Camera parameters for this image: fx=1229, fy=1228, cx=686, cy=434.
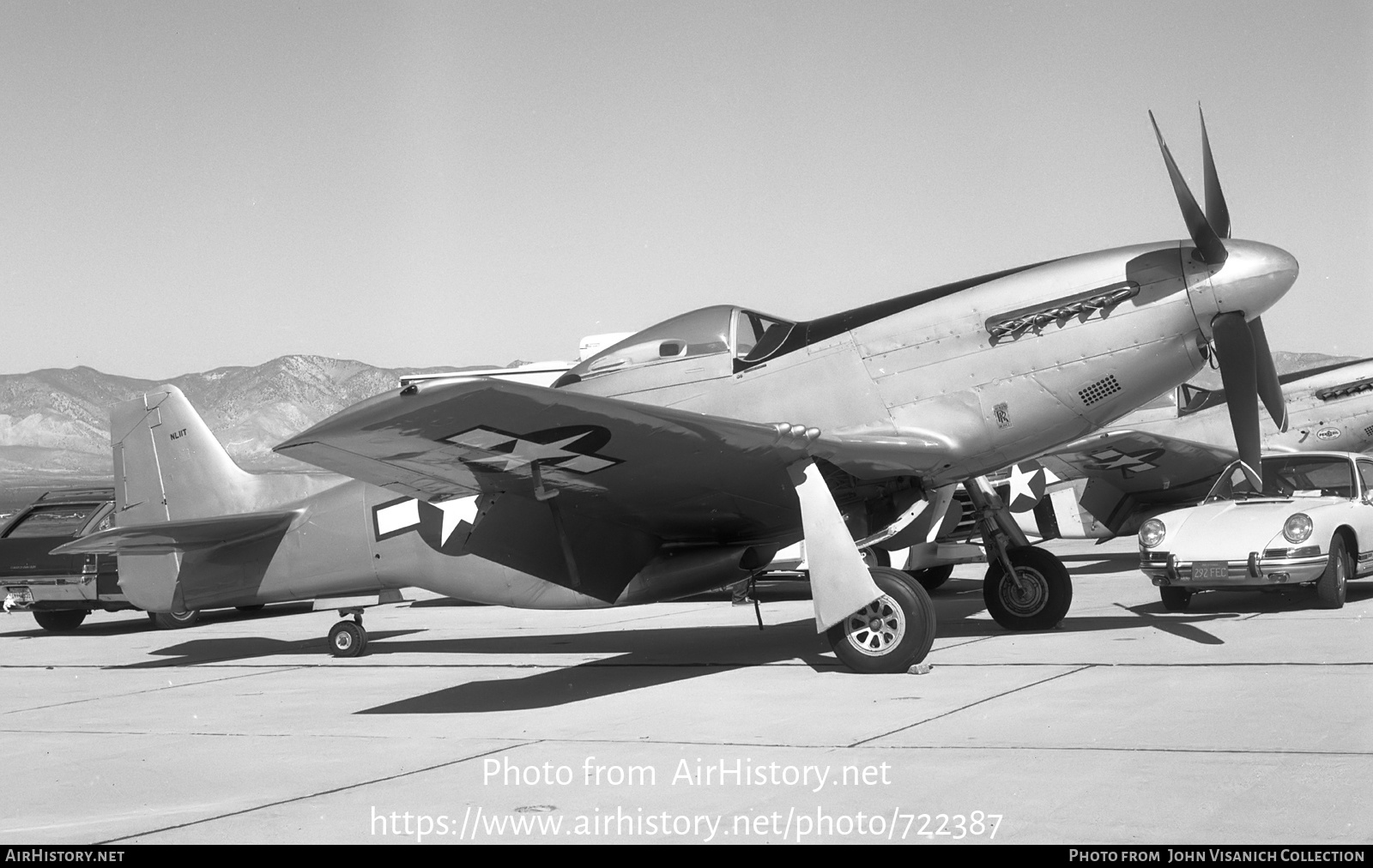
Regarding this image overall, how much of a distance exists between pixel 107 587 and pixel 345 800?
1042 centimetres

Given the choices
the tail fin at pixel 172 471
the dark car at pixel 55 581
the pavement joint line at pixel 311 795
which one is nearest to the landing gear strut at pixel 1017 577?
the pavement joint line at pixel 311 795

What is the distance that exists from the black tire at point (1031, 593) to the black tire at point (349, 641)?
209 inches

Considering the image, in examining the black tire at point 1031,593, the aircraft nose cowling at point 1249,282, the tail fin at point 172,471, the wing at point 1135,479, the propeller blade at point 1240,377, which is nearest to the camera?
the aircraft nose cowling at point 1249,282

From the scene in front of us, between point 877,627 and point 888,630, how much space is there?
3.1 inches

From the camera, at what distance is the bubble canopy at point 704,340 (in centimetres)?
894

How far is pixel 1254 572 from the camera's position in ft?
33.1

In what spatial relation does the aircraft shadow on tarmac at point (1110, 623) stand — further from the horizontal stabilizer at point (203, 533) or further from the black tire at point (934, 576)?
the horizontal stabilizer at point (203, 533)

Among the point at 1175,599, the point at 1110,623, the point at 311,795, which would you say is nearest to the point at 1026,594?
the point at 1110,623

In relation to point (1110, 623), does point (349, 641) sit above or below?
above

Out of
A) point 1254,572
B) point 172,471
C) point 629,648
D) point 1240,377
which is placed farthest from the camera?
point 172,471

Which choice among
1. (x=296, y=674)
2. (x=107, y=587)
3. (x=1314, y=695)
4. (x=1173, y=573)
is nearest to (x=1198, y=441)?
(x=1173, y=573)

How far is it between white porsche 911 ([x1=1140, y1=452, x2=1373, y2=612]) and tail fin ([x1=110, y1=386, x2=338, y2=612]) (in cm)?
748

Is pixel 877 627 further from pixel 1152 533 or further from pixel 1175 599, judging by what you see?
pixel 1175 599

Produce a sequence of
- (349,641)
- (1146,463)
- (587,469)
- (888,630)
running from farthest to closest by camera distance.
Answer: (1146,463), (349,641), (888,630), (587,469)
